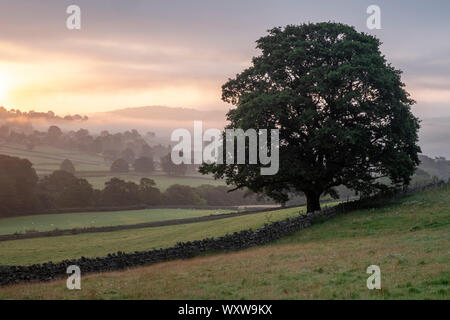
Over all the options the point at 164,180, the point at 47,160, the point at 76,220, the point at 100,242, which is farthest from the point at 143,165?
the point at 100,242

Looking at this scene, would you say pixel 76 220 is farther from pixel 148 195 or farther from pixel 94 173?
pixel 94 173

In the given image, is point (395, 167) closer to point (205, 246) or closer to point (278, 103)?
point (278, 103)

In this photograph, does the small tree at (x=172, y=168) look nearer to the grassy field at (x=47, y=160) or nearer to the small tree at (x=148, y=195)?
the grassy field at (x=47, y=160)

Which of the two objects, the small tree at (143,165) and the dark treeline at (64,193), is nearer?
the dark treeline at (64,193)

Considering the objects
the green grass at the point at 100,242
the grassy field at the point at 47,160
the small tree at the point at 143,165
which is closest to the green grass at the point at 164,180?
the small tree at the point at 143,165

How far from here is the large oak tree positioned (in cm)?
3778

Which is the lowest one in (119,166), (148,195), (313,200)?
(148,195)

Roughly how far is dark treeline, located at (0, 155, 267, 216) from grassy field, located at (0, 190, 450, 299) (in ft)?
220

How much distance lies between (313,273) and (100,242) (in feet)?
108

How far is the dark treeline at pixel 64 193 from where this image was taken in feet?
282

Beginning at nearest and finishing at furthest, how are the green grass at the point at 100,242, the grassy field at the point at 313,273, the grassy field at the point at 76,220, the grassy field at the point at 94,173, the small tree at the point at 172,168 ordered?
the grassy field at the point at 313,273, the green grass at the point at 100,242, the grassy field at the point at 76,220, the grassy field at the point at 94,173, the small tree at the point at 172,168

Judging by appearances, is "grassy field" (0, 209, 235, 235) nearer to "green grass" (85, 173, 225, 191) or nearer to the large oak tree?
the large oak tree

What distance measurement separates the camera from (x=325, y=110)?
39.8 metres

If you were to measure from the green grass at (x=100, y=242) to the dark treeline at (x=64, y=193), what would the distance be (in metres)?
37.0
